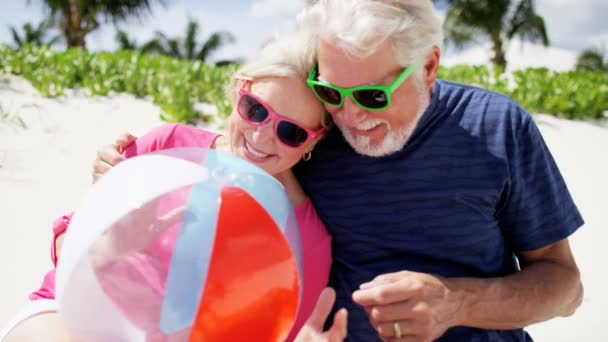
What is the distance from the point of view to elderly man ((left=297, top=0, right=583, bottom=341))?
67.6 inches

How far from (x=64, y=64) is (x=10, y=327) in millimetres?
5294

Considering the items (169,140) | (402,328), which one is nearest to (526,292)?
(402,328)

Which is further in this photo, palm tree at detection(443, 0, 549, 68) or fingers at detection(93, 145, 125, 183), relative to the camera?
palm tree at detection(443, 0, 549, 68)

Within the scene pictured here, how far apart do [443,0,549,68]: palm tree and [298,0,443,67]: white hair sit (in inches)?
801

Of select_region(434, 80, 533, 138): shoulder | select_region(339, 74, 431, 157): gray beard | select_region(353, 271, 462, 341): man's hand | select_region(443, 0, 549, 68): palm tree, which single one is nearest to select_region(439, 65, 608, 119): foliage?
select_region(434, 80, 533, 138): shoulder

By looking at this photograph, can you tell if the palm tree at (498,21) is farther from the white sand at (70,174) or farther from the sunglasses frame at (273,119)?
the sunglasses frame at (273,119)

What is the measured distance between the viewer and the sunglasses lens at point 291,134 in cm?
178

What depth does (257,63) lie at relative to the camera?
1853mm

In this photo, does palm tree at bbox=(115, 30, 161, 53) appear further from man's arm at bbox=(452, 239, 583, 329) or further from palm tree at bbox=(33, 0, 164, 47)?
man's arm at bbox=(452, 239, 583, 329)

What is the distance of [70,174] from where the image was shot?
4.16m

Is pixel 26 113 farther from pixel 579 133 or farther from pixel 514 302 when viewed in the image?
pixel 579 133

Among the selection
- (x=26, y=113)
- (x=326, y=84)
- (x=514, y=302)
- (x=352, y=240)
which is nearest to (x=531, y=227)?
(x=514, y=302)

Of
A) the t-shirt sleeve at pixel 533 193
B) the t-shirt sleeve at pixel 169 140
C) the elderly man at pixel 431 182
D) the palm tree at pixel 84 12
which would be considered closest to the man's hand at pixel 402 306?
the elderly man at pixel 431 182

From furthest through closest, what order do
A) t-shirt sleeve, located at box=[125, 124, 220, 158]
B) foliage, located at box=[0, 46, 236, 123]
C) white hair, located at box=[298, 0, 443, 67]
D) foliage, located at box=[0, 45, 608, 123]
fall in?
foliage, located at box=[0, 45, 608, 123] → foliage, located at box=[0, 46, 236, 123] → t-shirt sleeve, located at box=[125, 124, 220, 158] → white hair, located at box=[298, 0, 443, 67]
